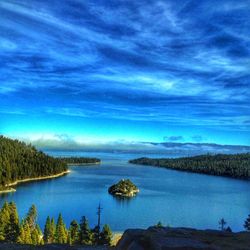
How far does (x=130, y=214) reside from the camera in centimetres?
9981

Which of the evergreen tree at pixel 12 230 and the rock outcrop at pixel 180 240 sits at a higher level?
the rock outcrop at pixel 180 240

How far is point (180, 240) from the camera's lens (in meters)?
8.84

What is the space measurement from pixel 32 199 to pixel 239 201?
66.5 metres

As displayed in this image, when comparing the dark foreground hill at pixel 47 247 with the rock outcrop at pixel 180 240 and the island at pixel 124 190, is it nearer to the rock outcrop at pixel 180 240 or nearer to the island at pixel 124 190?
the rock outcrop at pixel 180 240

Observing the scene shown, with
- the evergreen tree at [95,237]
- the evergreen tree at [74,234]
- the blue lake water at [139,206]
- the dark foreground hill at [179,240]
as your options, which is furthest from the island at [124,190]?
the dark foreground hill at [179,240]

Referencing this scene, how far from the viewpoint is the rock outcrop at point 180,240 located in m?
8.54

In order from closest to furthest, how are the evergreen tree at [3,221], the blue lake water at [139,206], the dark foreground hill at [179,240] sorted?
the dark foreground hill at [179,240], the evergreen tree at [3,221], the blue lake water at [139,206]

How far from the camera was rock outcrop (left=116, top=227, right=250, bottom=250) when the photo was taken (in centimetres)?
854

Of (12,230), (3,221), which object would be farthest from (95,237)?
(3,221)

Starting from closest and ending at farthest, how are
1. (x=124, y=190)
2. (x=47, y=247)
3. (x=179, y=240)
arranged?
(x=179, y=240), (x=47, y=247), (x=124, y=190)

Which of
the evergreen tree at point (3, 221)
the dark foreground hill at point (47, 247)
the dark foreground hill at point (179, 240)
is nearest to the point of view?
the dark foreground hill at point (179, 240)

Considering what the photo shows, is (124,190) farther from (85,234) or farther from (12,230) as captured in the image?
(12,230)

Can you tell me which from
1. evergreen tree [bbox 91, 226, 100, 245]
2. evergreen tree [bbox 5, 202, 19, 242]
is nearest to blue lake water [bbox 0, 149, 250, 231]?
evergreen tree [bbox 91, 226, 100, 245]

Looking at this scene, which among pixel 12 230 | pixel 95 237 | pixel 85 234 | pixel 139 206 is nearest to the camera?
pixel 12 230
